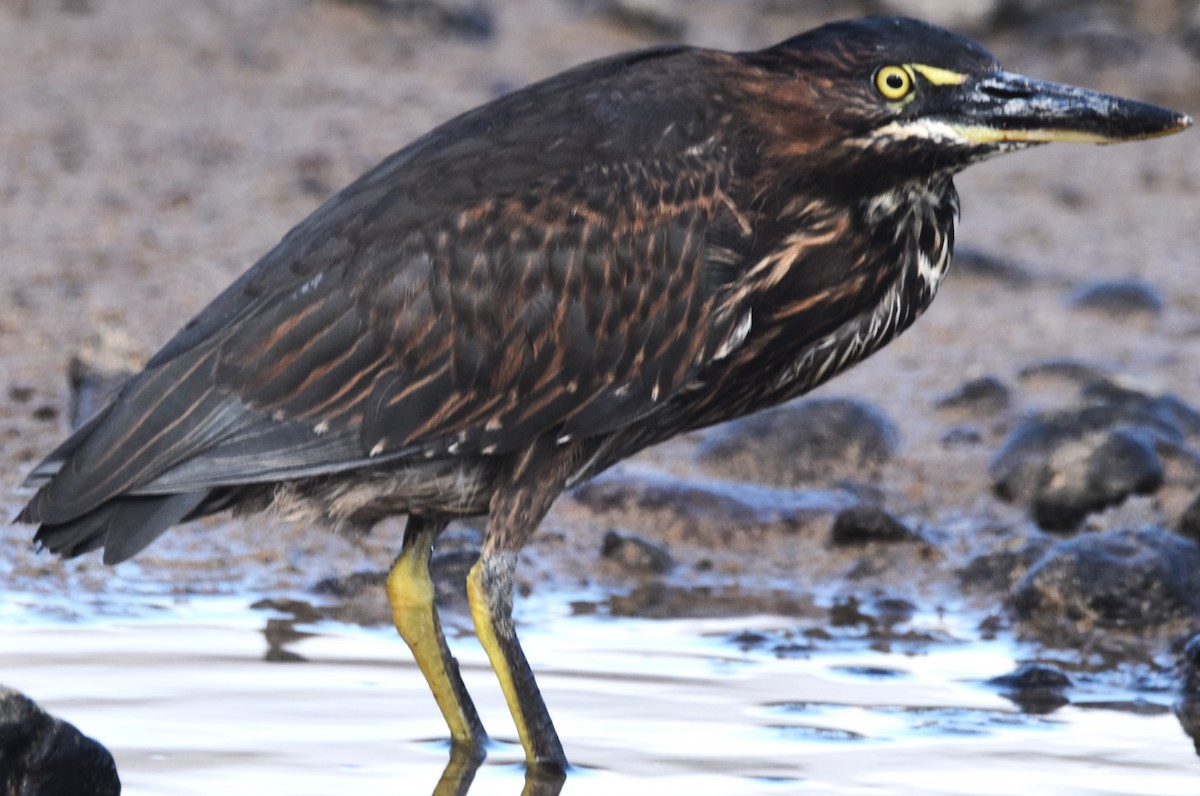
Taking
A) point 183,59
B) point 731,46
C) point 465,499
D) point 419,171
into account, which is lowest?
point 465,499

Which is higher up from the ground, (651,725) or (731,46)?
(731,46)

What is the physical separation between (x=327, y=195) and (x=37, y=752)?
633 cm

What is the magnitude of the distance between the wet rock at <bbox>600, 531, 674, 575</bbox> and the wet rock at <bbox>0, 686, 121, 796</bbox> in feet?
8.32

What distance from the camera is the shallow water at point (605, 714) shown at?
5277mm

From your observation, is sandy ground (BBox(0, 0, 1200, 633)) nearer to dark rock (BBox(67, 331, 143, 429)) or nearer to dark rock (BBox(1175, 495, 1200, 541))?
dark rock (BBox(67, 331, 143, 429))

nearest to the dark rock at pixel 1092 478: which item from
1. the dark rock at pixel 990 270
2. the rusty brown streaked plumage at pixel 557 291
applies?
the rusty brown streaked plumage at pixel 557 291

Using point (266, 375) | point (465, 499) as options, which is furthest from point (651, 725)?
point (266, 375)

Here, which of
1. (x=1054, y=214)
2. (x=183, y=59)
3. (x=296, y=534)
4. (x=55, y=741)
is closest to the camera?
(x=55, y=741)

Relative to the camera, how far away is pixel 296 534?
7.18 meters

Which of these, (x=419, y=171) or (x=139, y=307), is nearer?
(x=419, y=171)

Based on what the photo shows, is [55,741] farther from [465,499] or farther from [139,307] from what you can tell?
[139,307]

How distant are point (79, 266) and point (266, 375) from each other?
15.6 ft

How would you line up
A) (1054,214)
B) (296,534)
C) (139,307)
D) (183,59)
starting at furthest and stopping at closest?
(183,59)
(1054,214)
(139,307)
(296,534)

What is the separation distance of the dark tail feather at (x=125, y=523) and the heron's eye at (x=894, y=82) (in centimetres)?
191
